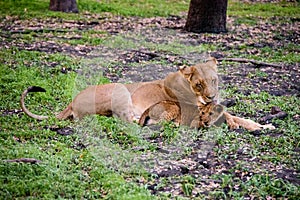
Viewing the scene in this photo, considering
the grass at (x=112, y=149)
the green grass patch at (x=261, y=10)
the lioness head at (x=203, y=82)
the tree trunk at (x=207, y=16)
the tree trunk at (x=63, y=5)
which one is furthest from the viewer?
the green grass patch at (x=261, y=10)

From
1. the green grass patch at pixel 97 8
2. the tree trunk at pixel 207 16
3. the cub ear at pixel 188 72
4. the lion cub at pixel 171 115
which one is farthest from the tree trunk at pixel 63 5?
the cub ear at pixel 188 72

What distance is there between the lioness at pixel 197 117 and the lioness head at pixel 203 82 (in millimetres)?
201

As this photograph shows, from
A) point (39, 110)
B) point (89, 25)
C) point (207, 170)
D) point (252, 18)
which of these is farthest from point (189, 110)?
point (252, 18)

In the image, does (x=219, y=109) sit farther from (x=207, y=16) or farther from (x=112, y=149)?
(x=207, y=16)

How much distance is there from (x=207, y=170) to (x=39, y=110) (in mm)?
2854

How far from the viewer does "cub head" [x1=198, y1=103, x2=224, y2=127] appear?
630cm

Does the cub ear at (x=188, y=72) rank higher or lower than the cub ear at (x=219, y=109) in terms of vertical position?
higher

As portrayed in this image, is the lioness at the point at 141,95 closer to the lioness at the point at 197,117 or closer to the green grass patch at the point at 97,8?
the lioness at the point at 197,117

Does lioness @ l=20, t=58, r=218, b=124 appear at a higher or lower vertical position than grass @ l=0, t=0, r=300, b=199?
higher

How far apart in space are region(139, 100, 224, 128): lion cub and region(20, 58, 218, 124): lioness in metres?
0.06

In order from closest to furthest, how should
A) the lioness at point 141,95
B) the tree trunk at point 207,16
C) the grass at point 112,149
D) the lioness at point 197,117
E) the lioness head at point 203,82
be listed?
the grass at point 112,149, the lioness head at point 203,82, the lioness at point 141,95, the lioness at point 197,117, the tree trunk at point 207,16

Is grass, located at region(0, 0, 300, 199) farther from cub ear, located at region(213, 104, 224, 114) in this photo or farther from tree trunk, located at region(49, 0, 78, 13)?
tree trunk, located at region(49, 0, 78, 13)

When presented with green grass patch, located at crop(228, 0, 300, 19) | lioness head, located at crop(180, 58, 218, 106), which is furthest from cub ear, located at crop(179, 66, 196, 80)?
green grass patch, located at crop(228, 0, 300, 19)

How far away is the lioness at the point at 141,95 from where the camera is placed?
6.27m
